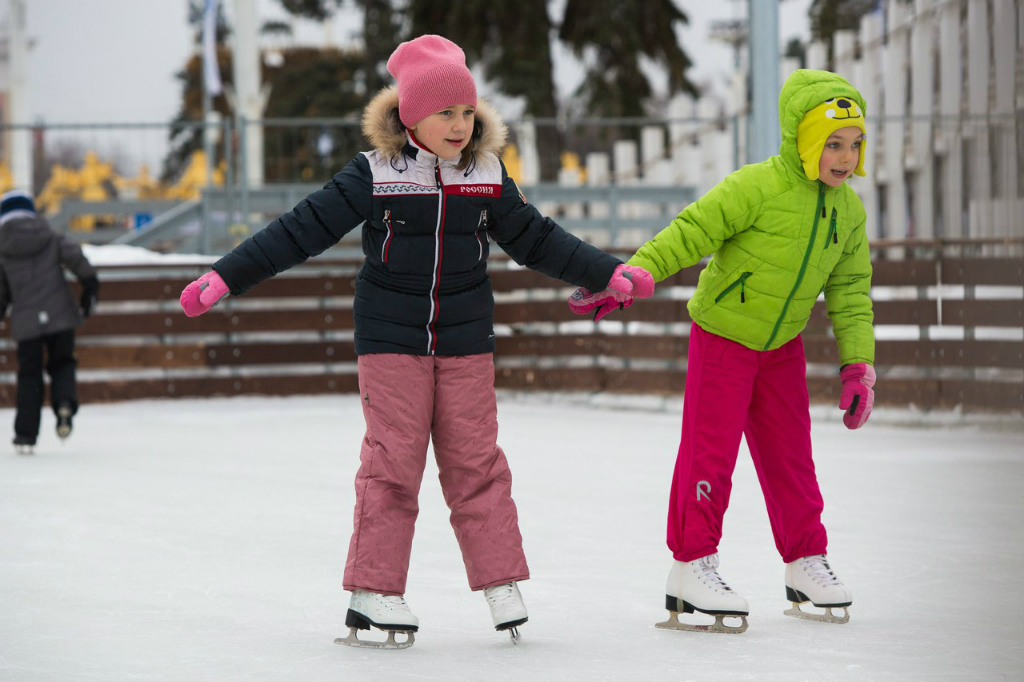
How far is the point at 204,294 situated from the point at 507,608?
1.07 m

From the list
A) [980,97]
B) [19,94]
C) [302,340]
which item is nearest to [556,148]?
[302,340]

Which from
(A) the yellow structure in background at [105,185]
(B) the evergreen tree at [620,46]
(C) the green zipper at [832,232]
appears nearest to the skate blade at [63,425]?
(A) the yellow structure in background at [105,185]

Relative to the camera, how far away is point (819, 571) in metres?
3.92

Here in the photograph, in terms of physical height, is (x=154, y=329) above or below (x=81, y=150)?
below

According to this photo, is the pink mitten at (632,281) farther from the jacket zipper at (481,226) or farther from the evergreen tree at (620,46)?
the evergreen tree at (620,46)

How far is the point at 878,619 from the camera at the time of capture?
156 inches

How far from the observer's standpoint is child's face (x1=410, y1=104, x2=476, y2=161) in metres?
3.57

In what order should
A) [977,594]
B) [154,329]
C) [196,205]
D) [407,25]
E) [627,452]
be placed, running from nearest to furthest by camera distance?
[977,594]
[627,452]
[154,329]
[196,205]
[407,25]

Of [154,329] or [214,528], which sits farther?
[154,329]

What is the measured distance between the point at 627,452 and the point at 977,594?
4081mm

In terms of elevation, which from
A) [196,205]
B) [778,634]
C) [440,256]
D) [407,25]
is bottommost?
[778,634]

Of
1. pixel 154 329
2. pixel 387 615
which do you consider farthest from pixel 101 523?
pixel 154 329

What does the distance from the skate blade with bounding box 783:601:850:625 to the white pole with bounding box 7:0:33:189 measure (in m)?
10.3

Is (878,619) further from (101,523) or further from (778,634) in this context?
(101,523)
